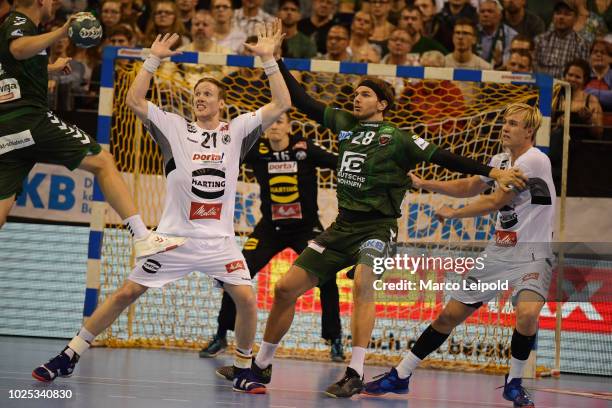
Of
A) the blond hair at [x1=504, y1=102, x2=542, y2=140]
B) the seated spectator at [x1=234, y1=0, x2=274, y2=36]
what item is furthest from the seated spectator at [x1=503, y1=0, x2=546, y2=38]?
the blond hair at [x1=504, y1=102, x2=542, y2=140]

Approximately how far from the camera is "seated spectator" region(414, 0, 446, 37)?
12.8 metres

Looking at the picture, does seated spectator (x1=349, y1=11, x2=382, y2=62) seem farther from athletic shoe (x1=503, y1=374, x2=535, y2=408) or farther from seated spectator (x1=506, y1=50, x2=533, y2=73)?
athletic shoe (x1=503, y1=374, x2=535, y2=408)

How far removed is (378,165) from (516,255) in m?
1.17

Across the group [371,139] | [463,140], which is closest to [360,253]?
[371,139]

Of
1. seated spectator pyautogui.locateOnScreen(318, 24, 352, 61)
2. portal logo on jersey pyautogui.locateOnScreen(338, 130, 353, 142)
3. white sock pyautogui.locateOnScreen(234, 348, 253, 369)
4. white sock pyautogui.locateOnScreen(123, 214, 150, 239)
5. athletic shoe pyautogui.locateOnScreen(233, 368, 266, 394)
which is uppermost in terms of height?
seated spectator pyautogui.locateOnScreen(318, 24, 352, 61)

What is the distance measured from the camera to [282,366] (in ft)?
27.9

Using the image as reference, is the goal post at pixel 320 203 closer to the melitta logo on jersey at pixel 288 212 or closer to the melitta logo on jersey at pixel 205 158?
the melitta logo on jersey at pixel 288 212

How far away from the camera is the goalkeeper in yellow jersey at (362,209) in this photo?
268 inches

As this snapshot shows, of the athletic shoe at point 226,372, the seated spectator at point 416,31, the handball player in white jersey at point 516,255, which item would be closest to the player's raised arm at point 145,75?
A: the handball player in white jersey at point 516,255

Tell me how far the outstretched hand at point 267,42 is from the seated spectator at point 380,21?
585 centimetres

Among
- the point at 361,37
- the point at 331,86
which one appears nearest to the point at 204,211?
the point at 331,86

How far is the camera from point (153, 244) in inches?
258

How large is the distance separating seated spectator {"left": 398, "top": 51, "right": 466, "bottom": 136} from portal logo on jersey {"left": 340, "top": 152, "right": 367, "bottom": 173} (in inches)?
104

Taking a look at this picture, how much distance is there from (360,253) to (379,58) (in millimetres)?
5789
